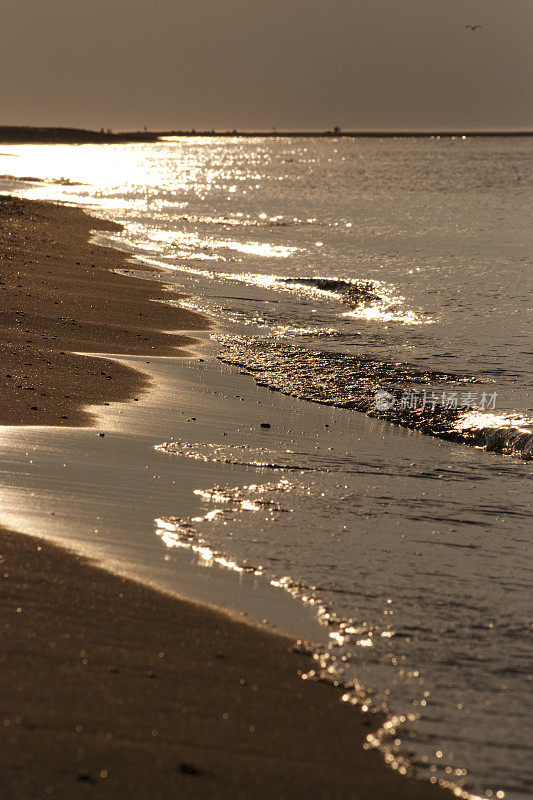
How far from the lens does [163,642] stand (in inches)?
182

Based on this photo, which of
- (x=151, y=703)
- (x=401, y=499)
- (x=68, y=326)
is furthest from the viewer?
(x=68, y=326)

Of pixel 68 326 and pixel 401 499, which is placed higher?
pixel 68 326

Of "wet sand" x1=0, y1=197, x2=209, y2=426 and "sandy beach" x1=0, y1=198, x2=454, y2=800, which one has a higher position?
"wet sand" x1=0, y1=197, x2=209, y2=426

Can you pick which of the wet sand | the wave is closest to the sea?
the wave

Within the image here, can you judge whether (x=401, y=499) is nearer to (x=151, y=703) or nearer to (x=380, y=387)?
(x=151, y=703)

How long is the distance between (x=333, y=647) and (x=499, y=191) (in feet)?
256

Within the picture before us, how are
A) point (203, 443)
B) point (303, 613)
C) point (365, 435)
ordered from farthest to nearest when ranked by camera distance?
1. point (365, 435)
2. point (203, 443)
3. point (303, 613)

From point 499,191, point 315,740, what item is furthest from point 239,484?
point 499,191

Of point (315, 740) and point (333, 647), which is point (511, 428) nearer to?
point (333, 647)

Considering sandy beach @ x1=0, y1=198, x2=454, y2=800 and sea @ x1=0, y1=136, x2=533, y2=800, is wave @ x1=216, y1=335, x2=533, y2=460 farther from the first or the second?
sandy beach @ x1=0, y1=198, x2=454, y2=800

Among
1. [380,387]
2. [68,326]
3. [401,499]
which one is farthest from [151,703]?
[68,326]

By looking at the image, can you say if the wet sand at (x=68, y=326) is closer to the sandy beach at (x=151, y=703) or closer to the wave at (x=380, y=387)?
the wave at (x=380, y=387)

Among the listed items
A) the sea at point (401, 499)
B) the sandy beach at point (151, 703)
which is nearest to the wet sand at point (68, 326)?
the sea at point (401, 499)

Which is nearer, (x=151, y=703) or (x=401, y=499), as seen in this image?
(x=151, y=703)
